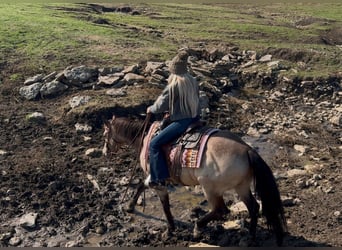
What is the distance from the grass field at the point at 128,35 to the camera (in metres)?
17.1

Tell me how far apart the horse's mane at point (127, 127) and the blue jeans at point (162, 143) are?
81 centimetres

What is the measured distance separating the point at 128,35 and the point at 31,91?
27.2 ft

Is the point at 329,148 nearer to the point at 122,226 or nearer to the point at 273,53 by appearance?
the point at 122,226

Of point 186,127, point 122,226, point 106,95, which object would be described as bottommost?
point 122,226

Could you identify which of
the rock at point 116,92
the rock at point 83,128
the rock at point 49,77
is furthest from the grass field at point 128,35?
the rock at point 83,128

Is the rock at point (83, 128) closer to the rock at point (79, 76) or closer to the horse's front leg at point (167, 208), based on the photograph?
the rock at point (79, 76)

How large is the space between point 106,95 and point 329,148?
5.77 m

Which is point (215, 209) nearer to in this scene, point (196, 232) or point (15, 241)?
point (196, 232)

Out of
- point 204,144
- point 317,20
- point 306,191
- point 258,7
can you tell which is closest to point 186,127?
point 204,144

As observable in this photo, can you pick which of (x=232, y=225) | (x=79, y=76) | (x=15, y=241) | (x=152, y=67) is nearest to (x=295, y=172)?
(x=232, y=225)

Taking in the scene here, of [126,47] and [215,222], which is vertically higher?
[126,47]

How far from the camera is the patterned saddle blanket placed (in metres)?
7.47

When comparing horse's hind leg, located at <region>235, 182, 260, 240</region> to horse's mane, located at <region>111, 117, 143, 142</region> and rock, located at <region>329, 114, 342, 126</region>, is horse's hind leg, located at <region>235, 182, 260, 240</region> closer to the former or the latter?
horse's mane, located at <region>111, 117, 143, 142</region>

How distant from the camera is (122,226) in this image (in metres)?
8.49
